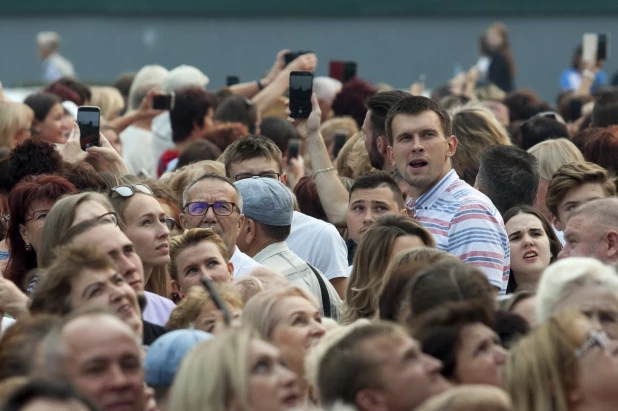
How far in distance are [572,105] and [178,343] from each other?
8.18m

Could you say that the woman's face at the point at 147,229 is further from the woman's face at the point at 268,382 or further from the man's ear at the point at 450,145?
the woman's face at the point at 268,382

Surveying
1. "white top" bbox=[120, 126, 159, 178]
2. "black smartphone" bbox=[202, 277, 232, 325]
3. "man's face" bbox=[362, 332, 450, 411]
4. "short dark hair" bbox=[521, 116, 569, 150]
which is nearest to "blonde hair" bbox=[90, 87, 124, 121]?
"white top" bbox=[120, 126, 159, 178]

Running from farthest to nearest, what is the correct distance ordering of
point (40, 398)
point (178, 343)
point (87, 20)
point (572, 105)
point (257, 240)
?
point (87, 20)
point (572, 105)
point (257, 240)
point (178, 343)
point (40, 398)

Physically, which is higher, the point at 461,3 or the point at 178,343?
the point at 178,343

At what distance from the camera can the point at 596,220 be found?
616 cm

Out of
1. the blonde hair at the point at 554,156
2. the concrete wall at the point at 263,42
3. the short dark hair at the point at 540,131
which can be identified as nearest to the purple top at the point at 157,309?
the blonde hair at the point at 554,156

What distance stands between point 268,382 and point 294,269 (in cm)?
241

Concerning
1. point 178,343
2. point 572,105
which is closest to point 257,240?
point 178,343

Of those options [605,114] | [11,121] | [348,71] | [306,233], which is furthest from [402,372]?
[348,71]

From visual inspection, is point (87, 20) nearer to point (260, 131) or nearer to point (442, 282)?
point (260, 131)

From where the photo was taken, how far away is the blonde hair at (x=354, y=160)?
8.43 meters

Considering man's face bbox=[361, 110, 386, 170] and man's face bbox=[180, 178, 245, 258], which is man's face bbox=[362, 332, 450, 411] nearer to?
man's face bbox=[180, 178, 245, 258]

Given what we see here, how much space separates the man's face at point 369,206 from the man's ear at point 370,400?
8.95ft

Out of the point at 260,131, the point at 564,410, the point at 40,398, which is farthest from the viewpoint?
the point at 260,131
